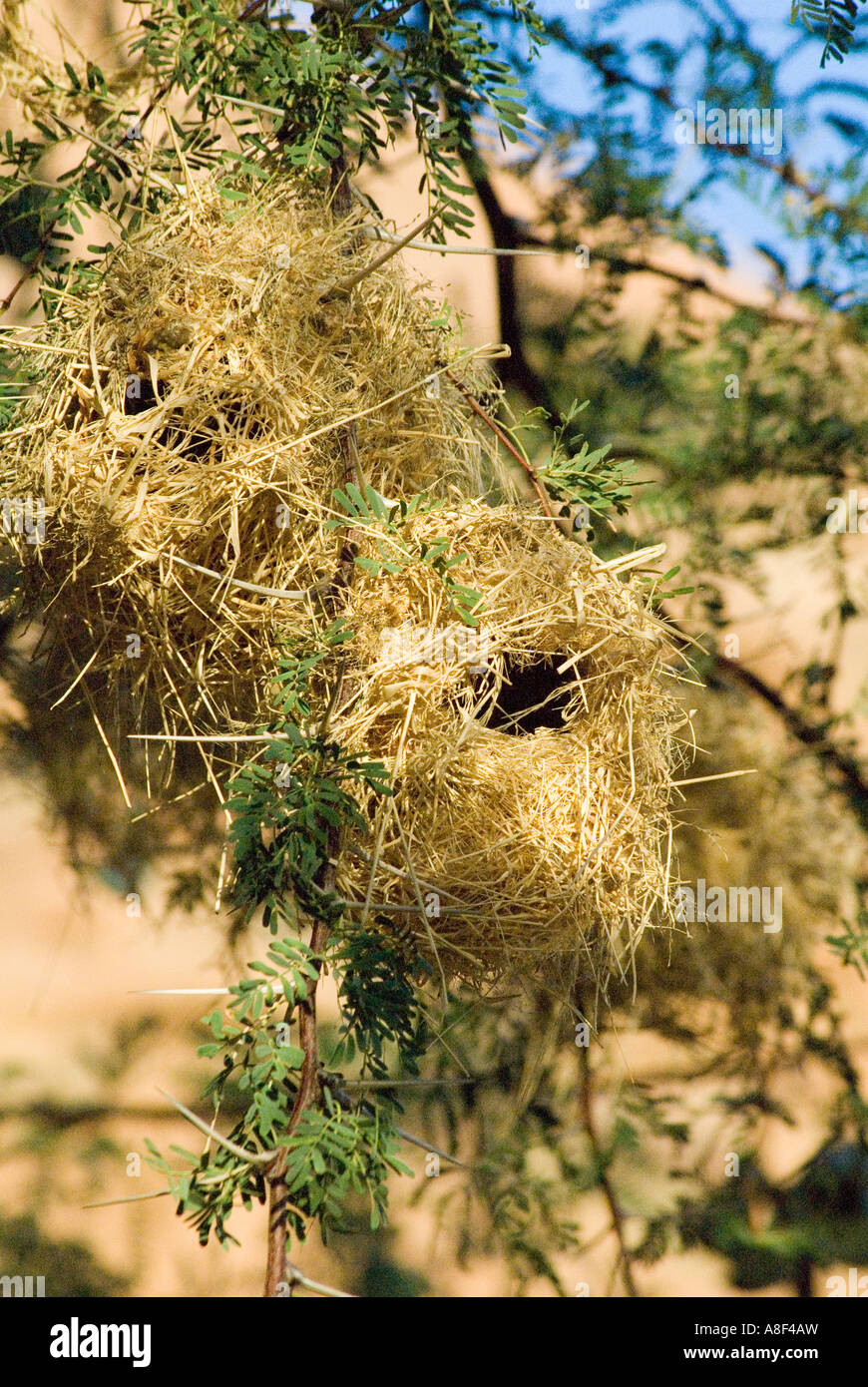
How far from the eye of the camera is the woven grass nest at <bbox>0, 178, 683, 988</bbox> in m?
0.82

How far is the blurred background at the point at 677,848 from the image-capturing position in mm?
1192

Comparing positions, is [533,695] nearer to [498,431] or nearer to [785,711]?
[498,431]

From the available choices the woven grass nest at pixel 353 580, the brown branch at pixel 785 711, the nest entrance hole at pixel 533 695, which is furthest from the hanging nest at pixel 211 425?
the brown branch at pixel 785 711

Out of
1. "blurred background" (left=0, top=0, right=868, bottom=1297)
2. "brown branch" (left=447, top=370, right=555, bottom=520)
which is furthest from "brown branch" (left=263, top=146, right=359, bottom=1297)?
"blurred background" (left=0, top=0, right=868, bottom=1297)

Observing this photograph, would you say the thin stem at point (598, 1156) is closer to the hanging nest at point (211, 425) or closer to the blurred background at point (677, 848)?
the blurred background at point (677, 848)

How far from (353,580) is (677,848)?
587 millimetres

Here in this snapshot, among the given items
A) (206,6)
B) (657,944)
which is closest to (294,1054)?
(657,944)

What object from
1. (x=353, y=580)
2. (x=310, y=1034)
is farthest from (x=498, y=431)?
(x=310, y=1034)

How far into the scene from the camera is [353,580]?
0.85 meters

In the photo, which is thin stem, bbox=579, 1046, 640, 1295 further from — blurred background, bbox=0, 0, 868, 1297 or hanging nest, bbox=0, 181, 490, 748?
hanging nest, bbox=0, 181, 490, 748

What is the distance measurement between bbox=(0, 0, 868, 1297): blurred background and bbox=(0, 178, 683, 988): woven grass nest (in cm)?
37

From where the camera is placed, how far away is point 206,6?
2.96 feet

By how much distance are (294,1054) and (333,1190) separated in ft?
0.30

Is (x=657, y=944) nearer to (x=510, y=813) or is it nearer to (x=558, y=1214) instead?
(x=558, y=1214)
